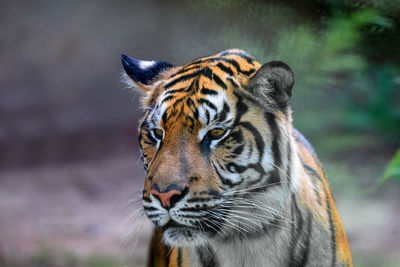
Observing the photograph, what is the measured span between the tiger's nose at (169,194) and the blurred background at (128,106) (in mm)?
240

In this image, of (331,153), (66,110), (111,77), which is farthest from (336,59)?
(66,110)

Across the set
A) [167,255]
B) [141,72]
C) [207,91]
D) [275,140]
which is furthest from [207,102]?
[167,255]

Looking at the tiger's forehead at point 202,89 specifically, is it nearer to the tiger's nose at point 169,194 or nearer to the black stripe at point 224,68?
the black stripe at point 224,68

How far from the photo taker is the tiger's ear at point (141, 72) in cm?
181

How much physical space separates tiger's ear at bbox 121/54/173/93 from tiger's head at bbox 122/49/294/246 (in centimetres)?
14

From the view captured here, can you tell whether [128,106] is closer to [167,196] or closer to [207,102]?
[207,102]

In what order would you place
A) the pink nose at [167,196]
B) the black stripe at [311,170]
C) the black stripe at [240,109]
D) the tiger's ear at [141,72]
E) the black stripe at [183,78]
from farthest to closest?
the black stripe at [311,170] → the tiger's ear at [141,72] → the black stripe at [183,78] → the black stripe at [240,109] → the pink nose at [167,196]

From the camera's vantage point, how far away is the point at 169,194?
1438mm

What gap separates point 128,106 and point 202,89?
11.2ft

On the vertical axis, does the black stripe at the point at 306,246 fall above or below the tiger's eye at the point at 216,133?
below

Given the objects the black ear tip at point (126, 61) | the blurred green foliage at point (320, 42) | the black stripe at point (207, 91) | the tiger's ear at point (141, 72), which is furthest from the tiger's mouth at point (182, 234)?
the blurred green foliage at point (320, 42)

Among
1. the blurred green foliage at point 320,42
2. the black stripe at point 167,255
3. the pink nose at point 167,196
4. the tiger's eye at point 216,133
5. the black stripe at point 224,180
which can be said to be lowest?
the black stripe at point 167,255

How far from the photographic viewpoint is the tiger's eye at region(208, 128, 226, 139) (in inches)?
60.3

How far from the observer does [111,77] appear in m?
4.90
